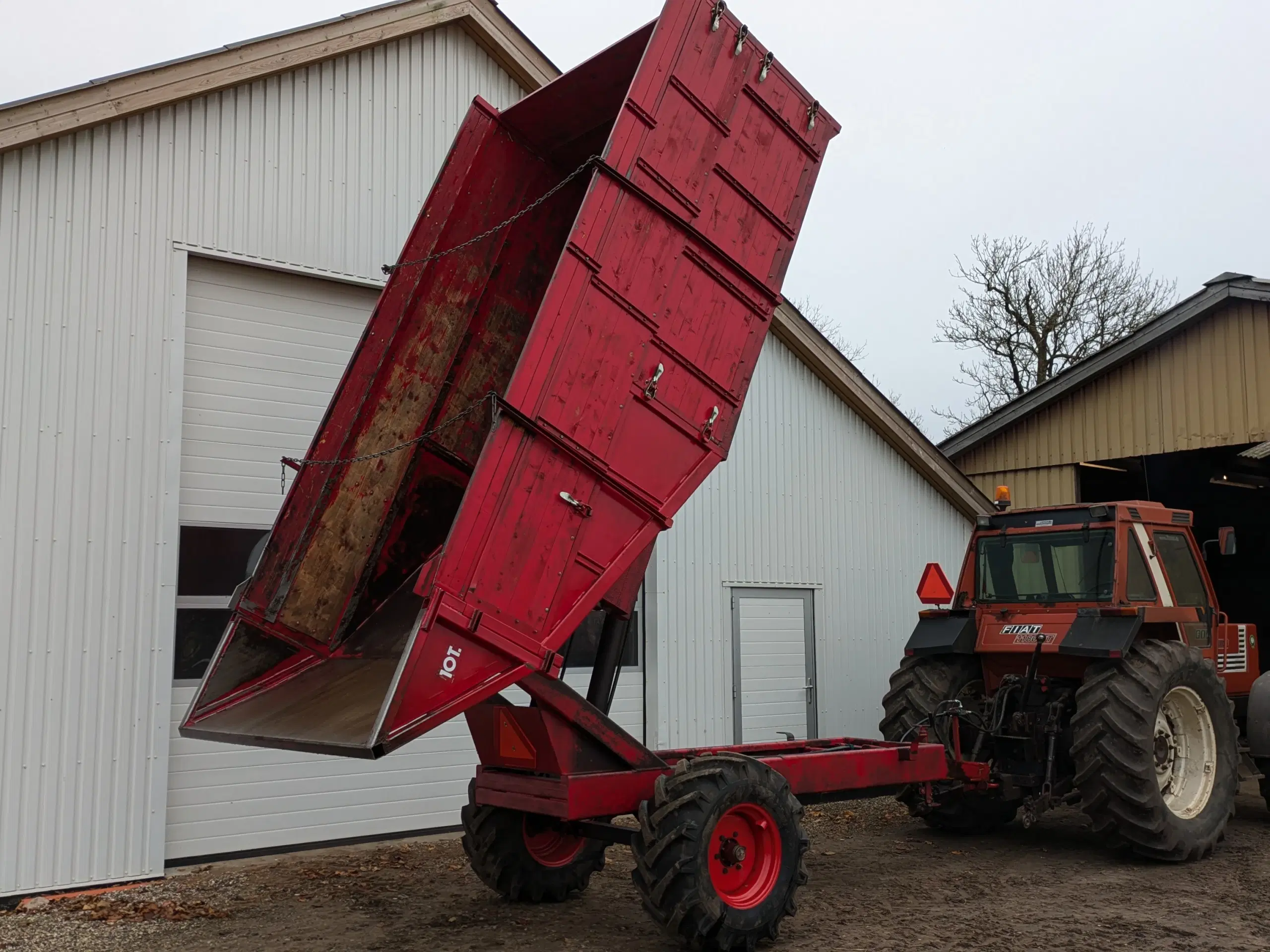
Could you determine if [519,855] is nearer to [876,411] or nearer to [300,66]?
[300,66]

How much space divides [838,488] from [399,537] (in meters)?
7.03

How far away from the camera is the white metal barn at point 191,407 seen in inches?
297

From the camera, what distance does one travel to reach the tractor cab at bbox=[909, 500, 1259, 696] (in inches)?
337

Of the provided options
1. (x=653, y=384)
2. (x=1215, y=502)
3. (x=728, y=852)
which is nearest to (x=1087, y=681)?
→ (x=728, y=852)

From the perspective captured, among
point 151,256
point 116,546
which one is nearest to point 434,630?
point 116,546

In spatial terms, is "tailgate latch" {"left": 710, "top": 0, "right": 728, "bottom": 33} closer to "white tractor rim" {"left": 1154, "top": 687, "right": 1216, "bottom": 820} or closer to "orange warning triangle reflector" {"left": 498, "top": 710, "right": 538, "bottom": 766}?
"orange warning triangle reflector" {"left": 498, "top": 710, "right": 538, "bottom": 766}

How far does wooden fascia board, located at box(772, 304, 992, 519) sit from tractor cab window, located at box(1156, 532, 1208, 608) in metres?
4.34

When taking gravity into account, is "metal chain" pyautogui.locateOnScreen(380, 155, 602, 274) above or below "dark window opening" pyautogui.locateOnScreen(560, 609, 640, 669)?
above

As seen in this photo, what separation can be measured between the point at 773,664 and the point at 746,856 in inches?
245

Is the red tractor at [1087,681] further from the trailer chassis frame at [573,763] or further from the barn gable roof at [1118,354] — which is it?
the barn gable roof at [1118,354]

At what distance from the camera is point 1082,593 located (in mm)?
8828

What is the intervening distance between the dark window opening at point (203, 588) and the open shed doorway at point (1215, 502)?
37.5ft

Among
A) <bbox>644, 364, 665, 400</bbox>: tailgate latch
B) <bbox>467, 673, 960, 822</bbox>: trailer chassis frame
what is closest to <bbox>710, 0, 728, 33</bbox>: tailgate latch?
<bbox>644, 364, 665, 400</bbox>: tailgate latch

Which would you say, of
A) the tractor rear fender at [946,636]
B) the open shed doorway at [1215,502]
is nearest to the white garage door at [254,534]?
the tractor rear fender at [946,636]
